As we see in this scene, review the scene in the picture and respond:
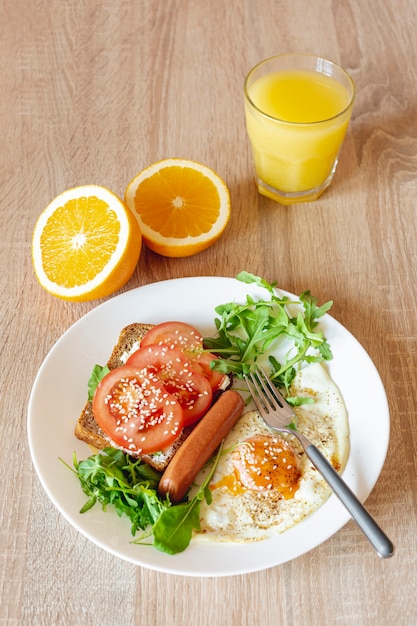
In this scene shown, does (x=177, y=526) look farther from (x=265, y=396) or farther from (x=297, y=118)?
(x=297, y=118)

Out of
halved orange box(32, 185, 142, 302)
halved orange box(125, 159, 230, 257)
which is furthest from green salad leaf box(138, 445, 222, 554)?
halved orange box(125, 159, 230, 257)

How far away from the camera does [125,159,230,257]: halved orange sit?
78.7 inches

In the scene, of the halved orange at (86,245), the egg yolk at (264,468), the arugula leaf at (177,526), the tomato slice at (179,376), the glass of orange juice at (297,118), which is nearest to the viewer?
the arugula leaf at (177,526)

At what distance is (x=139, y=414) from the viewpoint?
158 centimetres

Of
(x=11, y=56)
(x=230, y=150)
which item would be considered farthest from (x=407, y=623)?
(x=11, y=56)

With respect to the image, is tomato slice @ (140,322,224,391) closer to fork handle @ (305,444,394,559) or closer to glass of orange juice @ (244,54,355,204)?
fork handle @ (305,444,394,559)

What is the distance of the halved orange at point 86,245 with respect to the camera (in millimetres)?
1859

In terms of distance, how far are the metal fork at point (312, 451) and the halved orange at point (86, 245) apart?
489 mm

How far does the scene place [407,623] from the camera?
146 centimetres

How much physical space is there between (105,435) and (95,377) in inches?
6.6

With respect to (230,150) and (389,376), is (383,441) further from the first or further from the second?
(230,150)

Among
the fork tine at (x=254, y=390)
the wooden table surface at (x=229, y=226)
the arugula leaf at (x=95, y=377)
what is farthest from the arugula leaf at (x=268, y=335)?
the arugula leaf at (x=95, y=377)

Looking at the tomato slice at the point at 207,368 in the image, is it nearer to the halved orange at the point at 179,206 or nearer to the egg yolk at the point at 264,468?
the egg yolk at the point at 264,468

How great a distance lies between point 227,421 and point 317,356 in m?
0.31
